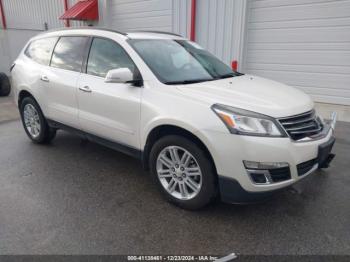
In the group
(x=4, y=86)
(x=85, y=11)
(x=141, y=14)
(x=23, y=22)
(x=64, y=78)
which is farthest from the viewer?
(x=23, y=22)

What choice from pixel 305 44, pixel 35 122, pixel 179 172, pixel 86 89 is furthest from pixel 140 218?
pixel 305 44

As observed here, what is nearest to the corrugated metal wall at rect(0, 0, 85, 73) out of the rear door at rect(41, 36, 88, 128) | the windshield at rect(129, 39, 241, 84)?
the rear door at rect(41, 36, 88, 128)

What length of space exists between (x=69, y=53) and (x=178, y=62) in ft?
5.31

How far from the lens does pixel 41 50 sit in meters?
4.57

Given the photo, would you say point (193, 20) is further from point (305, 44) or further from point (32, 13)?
point (32, 13)

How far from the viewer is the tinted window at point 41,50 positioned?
4.38 metres

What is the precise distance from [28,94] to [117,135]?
88.9 inches

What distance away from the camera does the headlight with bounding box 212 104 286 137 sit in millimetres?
2447

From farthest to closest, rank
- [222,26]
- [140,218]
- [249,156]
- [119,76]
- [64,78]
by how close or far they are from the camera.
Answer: [222,26] → [64,78] → [119,76] → [140,218] → [249,156]

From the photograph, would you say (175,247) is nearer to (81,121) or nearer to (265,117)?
(265,117)

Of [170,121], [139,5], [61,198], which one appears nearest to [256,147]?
[170,121]

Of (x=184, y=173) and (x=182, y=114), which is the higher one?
(x=182, y=114)

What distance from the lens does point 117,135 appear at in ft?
11.2

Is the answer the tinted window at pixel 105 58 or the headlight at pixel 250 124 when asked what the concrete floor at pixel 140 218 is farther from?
the tinted window at pixel 105 58
